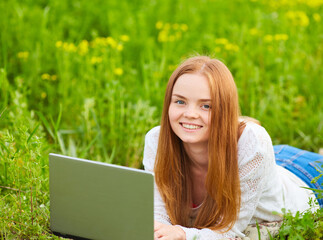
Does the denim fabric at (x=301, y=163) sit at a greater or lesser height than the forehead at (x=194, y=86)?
lesser

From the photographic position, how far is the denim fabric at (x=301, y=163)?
2.65 metres

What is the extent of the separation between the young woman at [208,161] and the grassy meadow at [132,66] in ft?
2.11

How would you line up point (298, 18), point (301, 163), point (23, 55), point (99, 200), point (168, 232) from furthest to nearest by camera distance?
1. point (298, 18)
2. point (23, 55)
3. point (301, 163)
4. point (168, 232)
5. point (99, 200)

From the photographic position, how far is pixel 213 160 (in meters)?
2.16

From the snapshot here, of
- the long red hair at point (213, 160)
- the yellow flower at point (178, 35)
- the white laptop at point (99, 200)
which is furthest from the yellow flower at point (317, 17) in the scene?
the white laptop at point (99, 200)

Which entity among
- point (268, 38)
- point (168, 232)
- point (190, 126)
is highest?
point (268, 38)

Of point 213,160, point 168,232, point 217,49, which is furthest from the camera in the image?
point 217,49

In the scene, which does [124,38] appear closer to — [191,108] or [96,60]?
[96,60]

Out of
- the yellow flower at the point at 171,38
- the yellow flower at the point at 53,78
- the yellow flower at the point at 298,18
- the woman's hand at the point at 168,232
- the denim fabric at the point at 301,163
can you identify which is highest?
the yellow flower at the point at 298,18

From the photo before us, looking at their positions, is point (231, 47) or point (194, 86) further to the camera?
point (231, 47)

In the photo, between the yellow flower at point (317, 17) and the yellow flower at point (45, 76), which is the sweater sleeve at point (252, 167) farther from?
the yellow flower at point (317, 17)

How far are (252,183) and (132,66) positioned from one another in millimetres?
2067

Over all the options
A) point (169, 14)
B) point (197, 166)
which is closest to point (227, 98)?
point (197, 166)

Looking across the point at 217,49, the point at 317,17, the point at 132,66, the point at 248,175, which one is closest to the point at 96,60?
the point at 132,66
